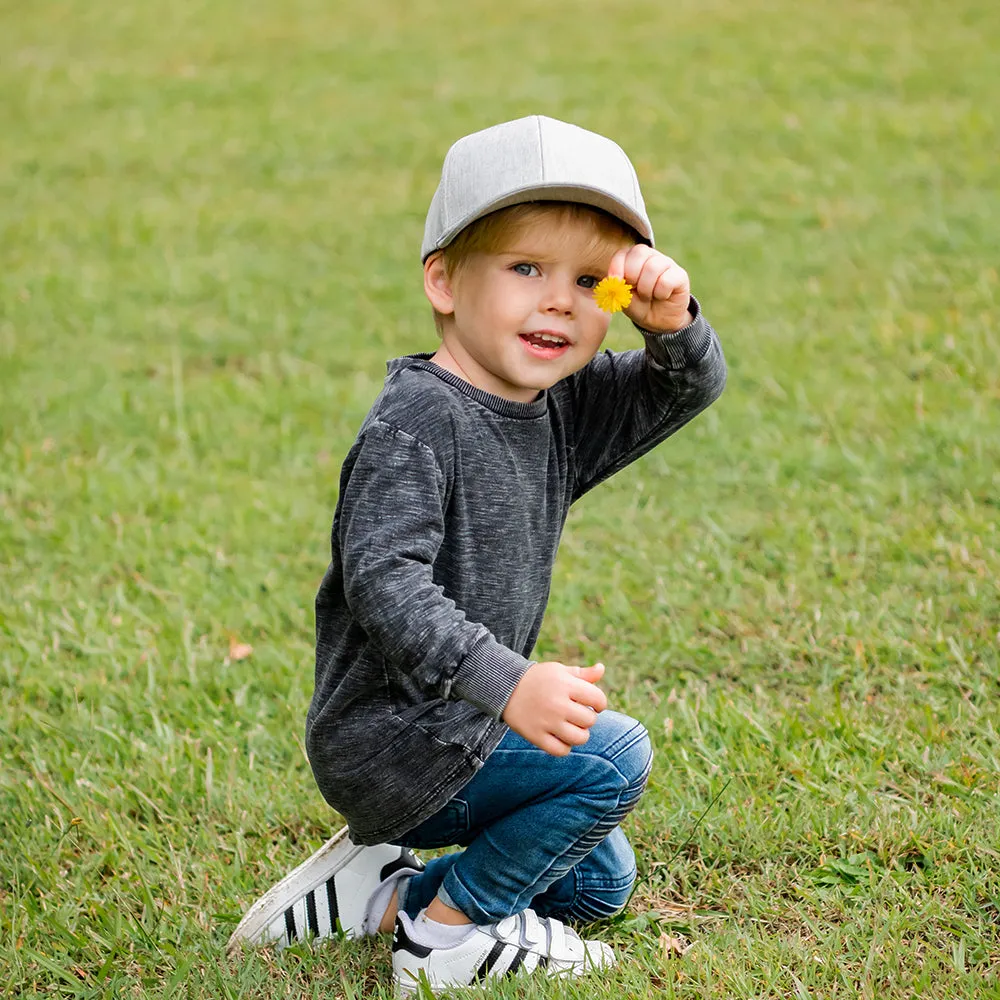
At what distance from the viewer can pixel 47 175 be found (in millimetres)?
7789

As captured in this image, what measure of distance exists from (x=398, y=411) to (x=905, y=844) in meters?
1.33

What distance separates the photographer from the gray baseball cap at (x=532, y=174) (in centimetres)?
223

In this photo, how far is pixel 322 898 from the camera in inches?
104

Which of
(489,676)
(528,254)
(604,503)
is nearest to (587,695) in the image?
(489,676)

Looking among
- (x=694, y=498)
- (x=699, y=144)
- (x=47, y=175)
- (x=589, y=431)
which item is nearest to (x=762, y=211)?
(x=699, y=144)

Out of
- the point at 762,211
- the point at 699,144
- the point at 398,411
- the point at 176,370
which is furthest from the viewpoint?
the point at 699,144

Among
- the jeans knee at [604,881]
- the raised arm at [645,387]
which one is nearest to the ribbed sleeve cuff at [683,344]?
the raised arm at [645,387]

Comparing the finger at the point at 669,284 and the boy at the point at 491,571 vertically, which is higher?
the finger at the point at 669,284

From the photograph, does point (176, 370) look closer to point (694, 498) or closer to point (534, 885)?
point (694, 498)

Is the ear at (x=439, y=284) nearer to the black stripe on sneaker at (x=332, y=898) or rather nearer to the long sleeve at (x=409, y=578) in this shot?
the long sleeve at (x=409, y=578)

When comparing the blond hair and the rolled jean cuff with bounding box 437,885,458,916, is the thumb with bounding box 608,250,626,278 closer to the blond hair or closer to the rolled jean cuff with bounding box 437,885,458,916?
the blond hair

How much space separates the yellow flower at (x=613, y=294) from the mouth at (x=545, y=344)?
0.11 m

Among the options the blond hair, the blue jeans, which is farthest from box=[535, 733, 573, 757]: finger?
the blond hair

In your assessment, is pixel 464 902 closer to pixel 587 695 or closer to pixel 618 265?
pixel 587 695
